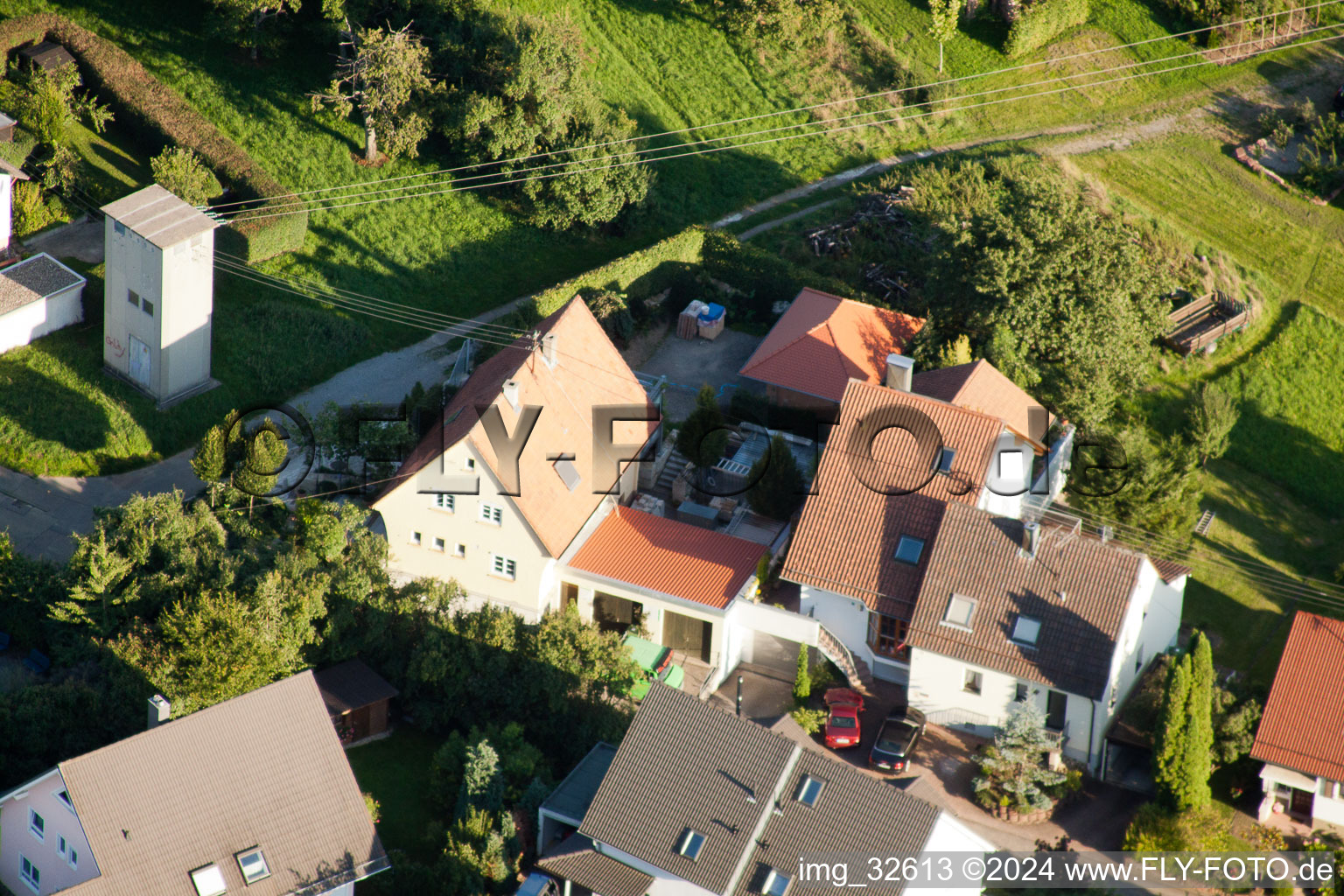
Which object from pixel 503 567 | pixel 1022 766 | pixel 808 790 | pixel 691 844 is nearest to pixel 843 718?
pixel 1022 766

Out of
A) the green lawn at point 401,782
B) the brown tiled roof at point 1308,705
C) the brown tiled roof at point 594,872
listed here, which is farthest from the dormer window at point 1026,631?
the green lawn at point 401,782

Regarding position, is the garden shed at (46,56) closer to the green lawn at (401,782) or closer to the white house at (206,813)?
the green lawn at (401,782)

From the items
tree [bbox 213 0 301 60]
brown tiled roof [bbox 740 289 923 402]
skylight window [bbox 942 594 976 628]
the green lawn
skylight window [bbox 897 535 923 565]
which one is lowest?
the green lawn

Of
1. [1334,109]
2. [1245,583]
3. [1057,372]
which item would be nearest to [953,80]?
[1334,109]

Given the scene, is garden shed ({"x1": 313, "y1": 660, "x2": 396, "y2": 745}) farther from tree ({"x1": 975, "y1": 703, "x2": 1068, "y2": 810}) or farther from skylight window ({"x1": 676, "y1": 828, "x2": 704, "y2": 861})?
tree ({"x1": 975, "y1": 703, "x2": 1068, "y2": 810})

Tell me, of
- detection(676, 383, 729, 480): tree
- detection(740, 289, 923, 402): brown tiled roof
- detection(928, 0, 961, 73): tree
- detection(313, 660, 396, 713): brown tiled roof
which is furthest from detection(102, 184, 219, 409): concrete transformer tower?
detection(928, 0, 961, 73): tree
